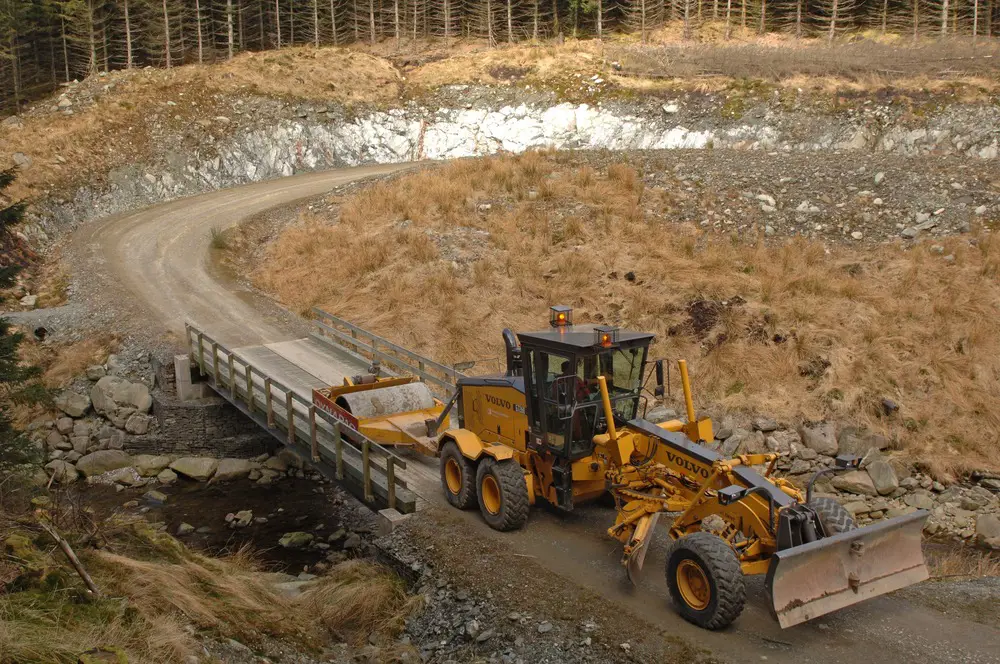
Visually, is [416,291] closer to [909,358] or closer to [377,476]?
[377,476]

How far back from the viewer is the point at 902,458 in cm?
1477

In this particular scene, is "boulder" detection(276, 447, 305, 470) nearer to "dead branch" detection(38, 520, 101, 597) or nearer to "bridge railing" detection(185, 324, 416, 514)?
"bridge railing" detection(185, 324, 416, 514)

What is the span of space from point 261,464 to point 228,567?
23.3 ft

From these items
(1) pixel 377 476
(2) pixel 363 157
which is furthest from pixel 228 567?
(2) pixel 363 157

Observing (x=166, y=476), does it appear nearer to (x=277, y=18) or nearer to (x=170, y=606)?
(x=170, y=606)

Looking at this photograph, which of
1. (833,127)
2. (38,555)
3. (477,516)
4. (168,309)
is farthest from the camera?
(833,127)

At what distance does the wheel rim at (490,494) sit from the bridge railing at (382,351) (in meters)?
4.35

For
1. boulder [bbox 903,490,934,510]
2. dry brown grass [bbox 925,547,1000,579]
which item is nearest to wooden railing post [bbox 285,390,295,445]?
dry brown grass [bbox 925,547,1000,579]

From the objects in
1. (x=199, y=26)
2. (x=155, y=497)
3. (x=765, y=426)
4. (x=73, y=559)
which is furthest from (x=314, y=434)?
(x=199, y=26)

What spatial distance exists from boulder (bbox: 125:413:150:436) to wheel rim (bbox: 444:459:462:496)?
9.25 metres

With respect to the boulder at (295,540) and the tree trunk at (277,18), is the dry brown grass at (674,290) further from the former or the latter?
the tree trunk at (277,18)

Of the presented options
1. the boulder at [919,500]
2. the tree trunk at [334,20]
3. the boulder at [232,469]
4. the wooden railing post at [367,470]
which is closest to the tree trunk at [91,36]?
the tree trunk at [334,20]

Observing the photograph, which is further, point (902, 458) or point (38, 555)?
point (902, 458)

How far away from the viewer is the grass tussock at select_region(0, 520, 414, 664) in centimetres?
667
